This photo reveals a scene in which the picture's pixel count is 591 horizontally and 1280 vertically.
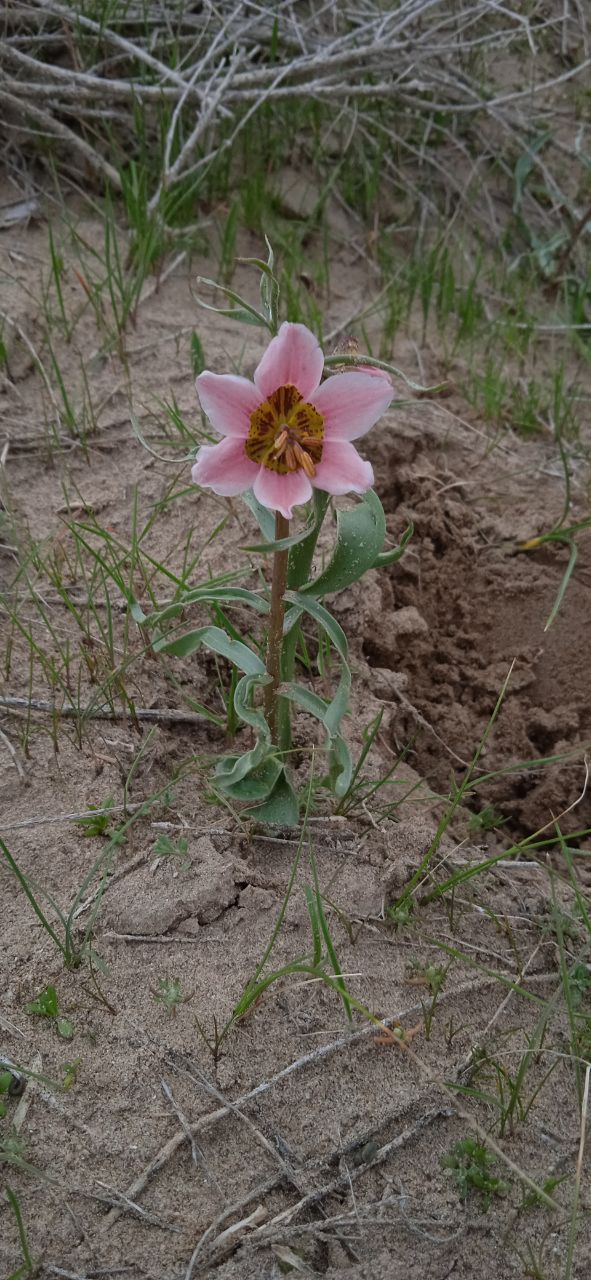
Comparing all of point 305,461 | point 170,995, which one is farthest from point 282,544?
point 170,995

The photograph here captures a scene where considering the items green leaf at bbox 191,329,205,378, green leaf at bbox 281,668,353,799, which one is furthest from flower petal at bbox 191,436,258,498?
green leaf at bbox 191,329,205,378

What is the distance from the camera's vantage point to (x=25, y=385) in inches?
108

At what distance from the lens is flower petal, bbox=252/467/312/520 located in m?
1.43

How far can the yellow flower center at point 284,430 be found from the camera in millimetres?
1454

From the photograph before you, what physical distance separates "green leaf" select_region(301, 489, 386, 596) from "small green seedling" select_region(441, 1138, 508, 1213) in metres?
0.88

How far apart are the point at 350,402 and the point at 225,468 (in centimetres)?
21

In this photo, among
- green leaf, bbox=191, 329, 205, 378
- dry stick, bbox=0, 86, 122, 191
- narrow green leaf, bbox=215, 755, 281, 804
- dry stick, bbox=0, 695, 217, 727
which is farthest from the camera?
dry stick, bbox=0, 86, 122, 191

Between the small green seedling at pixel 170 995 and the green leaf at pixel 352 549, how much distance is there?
68cm

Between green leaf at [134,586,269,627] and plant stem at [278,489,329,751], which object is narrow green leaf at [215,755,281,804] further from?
green leaf at [134,586,269,627]

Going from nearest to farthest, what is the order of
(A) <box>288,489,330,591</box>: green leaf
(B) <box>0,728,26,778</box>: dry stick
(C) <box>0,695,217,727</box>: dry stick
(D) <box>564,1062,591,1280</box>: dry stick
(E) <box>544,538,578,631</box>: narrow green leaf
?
(D) <box>564,1062,591,1280</box>: dry stick < (A) <box>288,489,330,591</box>: green leaf < (B) <box>0,728,26,778</box>: dry stick < (C) <box>0,695,217,727</box>: dry stick < (E) <box>544,538,578,631</box>: narrow green leaf

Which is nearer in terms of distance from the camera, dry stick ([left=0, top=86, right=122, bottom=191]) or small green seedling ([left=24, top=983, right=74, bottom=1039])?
small green seedling ([left=24, top=983, right=74, bottom=1039])

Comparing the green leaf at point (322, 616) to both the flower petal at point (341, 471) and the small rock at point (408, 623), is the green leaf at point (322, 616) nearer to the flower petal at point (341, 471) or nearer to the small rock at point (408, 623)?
the flower petal at point (341, 471)

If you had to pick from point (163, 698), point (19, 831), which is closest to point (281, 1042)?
point (19, 831)

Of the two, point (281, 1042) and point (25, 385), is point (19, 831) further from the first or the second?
point (25, 385)
